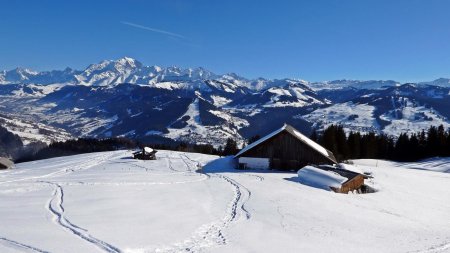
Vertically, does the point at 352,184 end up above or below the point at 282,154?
below

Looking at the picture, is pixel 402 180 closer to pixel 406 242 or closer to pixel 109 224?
pixel 406 242

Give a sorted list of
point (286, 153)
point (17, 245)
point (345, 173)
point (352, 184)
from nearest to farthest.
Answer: point (17, 245) → point (352, 184) → point (345, 173) → point (286, 153)

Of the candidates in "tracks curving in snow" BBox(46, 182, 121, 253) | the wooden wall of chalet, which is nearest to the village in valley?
"tracks curving in snow" BBox(46, 182, 121, 253)

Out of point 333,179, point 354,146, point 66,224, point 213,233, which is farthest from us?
point 354,146

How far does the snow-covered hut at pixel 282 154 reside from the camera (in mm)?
55094

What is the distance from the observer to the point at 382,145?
105188mm

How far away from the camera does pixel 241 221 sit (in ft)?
Result: 77.4

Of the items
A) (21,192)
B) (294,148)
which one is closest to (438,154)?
(294,148)

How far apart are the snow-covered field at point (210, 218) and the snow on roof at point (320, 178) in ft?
7.18

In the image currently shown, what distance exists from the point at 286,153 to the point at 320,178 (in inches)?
507

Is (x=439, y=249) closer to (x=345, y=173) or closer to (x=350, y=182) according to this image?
(x=350, y=182)

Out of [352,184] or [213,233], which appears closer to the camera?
[213,233]

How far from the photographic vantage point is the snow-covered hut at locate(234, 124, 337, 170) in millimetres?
55094

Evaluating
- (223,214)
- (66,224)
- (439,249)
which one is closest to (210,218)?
(223,214)
